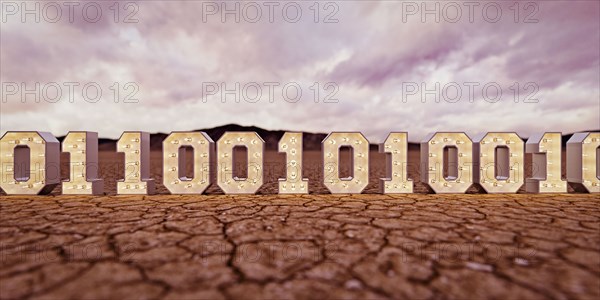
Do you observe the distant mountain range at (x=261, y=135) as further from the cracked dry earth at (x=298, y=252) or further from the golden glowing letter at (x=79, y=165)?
the cracked dry earth at (x=298, y=252)

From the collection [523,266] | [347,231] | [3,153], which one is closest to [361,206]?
[347,231]

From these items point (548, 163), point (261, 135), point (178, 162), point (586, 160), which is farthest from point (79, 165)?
point (261, 135)

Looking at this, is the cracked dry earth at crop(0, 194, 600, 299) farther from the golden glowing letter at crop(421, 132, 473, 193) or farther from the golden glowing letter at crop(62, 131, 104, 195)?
the golden glowing letter at crop(421, 132, 473, 193)

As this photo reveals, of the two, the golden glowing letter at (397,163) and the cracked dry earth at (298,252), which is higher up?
the golden glowing letter at (397,163)

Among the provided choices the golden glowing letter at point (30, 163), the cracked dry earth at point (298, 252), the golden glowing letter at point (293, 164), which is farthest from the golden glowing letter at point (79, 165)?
the golden glowing letter at point (293, 164)

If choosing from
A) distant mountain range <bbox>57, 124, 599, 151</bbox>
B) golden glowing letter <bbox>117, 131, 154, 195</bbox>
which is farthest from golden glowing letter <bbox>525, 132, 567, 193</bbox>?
distant mountain range <bbox>57, 124, 599, 151</bbox>

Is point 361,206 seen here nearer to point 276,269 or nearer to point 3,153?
point 276,269
